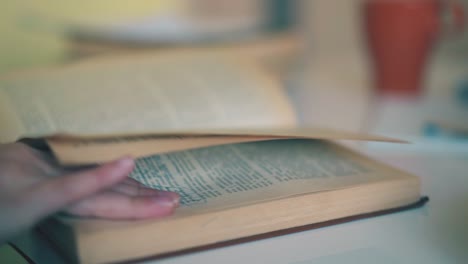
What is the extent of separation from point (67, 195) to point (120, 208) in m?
0.03

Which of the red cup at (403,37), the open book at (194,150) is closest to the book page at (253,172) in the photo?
the open book at (194,150)

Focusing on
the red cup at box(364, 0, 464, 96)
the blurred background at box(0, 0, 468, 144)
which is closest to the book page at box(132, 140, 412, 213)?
the blurred background at box(0, 0, 468, 144)

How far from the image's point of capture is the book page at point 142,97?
49 cm

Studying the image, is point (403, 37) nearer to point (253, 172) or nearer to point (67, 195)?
point (253, 172)

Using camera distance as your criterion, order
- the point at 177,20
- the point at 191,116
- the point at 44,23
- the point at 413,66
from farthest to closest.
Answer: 1. the point at 44,23
2. the point at 177,20
3. the point at 413,66
4. the point at 191,116

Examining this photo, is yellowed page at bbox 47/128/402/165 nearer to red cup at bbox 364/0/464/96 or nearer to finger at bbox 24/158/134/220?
finger at bbox 24/158/134/220

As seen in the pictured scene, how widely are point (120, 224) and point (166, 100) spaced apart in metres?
0.26

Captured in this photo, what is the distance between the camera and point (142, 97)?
1.82ft

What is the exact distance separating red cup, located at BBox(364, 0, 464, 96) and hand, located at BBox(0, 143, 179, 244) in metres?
0.53

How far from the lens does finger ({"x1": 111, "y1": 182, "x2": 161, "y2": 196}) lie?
1.14ft

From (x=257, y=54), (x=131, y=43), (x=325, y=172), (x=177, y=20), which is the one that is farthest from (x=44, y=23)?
(x=325, y=172)

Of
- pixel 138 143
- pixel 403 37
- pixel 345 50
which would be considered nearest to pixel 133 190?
pixel 138 143

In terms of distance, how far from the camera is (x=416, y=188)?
15.4 inches

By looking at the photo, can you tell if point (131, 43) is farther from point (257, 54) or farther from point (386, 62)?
point (386, 62)
